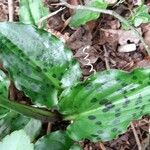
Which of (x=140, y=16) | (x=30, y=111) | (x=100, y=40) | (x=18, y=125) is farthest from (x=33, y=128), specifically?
(x=140, y=16)

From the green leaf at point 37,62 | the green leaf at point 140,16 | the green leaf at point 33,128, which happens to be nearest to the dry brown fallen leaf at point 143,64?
the green leaf at point 140,16

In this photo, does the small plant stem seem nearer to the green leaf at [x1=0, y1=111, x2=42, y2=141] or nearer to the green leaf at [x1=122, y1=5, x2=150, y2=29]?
the green leaf at [x1=0, y1=111, x2=42, y2=141]

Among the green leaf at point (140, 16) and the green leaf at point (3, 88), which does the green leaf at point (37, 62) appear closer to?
the green leaf at point (3, 88)

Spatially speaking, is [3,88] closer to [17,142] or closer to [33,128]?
[33,128]

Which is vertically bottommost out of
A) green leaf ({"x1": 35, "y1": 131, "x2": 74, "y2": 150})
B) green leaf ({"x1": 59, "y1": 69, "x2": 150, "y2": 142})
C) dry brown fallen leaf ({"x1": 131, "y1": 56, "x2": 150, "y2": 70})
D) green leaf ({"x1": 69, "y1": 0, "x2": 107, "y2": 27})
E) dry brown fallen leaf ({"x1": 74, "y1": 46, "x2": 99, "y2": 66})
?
green leaf ({"x1": 35, "y1": 131, "x2": 74, "y2": 150})

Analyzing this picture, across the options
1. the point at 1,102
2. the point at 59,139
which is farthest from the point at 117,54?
the point at 1,102

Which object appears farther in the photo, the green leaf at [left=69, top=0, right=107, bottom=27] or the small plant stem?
the green leaf at [left=69, top=0, right=107, bottom=27]

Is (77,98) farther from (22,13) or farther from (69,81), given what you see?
(22,13)

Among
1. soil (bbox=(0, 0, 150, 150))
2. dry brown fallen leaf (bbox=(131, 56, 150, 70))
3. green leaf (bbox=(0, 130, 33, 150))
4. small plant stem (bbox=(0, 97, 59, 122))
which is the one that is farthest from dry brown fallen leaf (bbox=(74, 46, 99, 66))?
green leaf (bbox=(0, 130, 33, 150))
